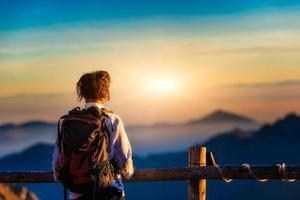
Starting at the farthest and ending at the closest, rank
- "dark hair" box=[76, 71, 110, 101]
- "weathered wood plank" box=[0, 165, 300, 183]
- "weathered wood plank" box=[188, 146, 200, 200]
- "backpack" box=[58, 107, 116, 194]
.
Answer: "weathered wood plank" box=[188, 146, 200, 200]
"weathered wood plank" box=[0, 165, 300, 183]
"dark hair" box=[76, 71, 110, 101]
"backpack" box=[58, 107, 116, 194]

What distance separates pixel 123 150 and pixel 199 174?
7.75ft

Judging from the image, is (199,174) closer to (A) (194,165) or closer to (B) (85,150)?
(A) (194,165)

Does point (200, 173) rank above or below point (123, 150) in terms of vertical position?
below

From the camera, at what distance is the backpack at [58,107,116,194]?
18.1 ft

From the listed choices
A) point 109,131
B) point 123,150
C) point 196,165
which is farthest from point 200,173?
point 109,131

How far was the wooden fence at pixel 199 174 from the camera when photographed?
757cm

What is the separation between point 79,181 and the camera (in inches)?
Result: 222

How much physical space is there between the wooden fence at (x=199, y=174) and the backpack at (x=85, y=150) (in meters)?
2.22

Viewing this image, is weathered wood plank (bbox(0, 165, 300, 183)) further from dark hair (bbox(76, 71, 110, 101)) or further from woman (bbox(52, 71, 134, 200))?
dark hair (bbox(76, 71, 110, 101))

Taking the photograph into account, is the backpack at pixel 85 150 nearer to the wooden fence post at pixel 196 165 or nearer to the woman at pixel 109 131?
the woman at pixel 109 131

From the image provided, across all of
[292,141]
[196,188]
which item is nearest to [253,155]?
[292,141]

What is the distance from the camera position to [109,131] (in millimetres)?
5594

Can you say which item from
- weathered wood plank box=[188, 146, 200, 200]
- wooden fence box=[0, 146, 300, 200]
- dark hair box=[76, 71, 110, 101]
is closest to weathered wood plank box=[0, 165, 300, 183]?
wooden fence box=[0, 146, 300, 200]

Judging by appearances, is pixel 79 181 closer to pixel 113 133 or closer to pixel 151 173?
pixel 113 133
